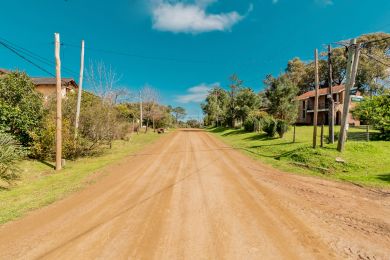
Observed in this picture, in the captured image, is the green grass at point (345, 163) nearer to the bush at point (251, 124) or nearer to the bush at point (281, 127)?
the bush at point (281, 127)

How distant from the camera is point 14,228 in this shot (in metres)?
5.82

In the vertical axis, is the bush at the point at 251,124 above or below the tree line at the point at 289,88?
below

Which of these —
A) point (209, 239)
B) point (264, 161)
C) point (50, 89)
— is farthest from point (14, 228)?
point (50, 89)

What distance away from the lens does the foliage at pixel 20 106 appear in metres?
13.5

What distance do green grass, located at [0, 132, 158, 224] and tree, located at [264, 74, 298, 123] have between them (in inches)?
991

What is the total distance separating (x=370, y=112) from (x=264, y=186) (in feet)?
56.1

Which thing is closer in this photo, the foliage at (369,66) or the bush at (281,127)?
the bush at (281,127)

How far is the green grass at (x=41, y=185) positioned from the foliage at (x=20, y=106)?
82.4 inches

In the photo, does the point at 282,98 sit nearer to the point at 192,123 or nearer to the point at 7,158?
the point at 7,158

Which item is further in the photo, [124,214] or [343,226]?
[124,214]

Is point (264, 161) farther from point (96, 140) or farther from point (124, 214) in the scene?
point (96, 140)

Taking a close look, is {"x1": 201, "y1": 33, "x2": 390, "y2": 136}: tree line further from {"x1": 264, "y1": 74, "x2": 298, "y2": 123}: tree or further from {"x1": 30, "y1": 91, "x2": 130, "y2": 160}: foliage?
{"x1": 30, "y1": 91, "x2": 130, "y2": 160}: foliage

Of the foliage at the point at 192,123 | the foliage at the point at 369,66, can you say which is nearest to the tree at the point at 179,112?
the foliage at the point at 192,123

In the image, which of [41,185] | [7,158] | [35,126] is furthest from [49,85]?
[41,185]
